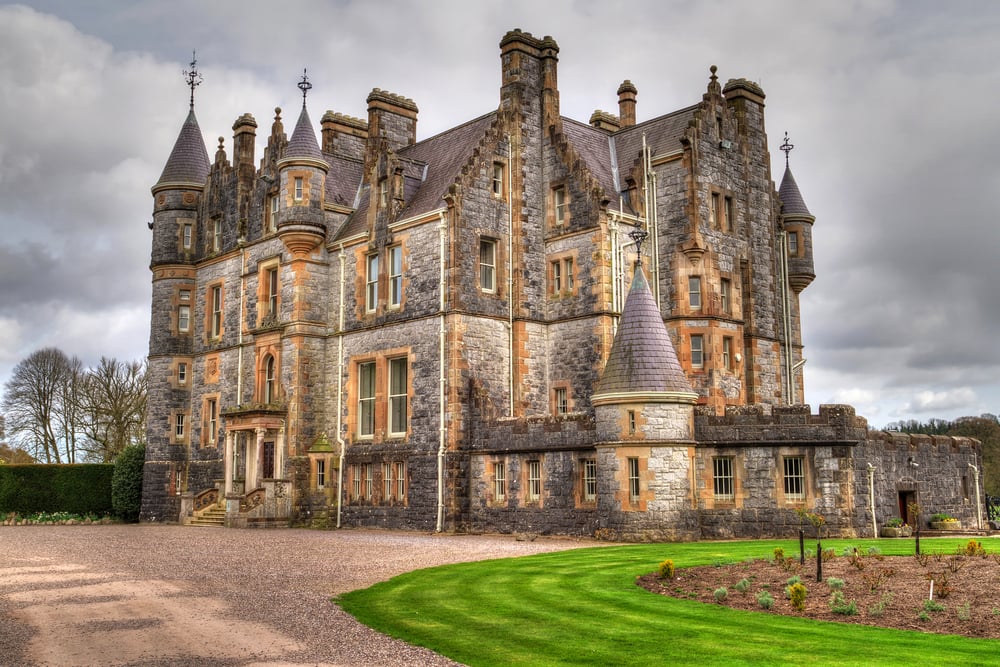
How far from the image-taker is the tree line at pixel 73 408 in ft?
186

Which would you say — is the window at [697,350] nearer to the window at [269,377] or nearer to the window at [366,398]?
the window at [366,398]

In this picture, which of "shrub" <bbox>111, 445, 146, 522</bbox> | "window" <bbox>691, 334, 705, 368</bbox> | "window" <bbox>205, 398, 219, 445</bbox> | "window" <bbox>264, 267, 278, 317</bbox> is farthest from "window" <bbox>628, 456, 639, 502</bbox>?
"shrub" <bbox>111, 445, 146, 522</bbox>

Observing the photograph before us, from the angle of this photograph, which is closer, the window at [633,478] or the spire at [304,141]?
the window at [633,478]

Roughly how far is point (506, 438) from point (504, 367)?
3.58 m

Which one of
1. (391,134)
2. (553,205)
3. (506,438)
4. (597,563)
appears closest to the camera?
(597,563)

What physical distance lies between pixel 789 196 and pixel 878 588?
92.5ft

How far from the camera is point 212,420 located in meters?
41.1

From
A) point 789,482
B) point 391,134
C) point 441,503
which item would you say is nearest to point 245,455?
point 441,503

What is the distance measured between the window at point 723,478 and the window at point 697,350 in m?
6.63

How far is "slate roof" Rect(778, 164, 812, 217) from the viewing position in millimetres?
38938

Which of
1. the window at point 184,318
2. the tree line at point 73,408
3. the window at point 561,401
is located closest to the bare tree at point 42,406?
the tree line at point 73,408

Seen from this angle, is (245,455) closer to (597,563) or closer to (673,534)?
(673,534)

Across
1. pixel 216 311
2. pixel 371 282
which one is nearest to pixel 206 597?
pixel 371 282

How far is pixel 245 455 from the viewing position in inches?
1437
